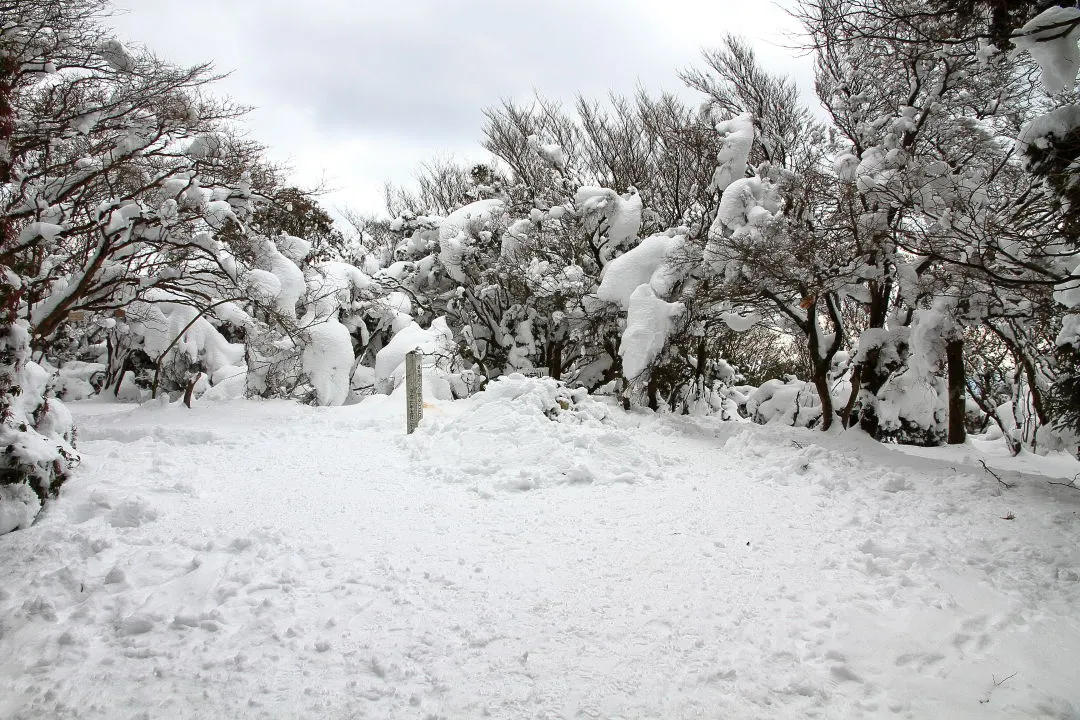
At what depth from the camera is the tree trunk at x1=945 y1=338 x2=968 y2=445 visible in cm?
804

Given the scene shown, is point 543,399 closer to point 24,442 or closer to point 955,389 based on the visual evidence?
point 24,442

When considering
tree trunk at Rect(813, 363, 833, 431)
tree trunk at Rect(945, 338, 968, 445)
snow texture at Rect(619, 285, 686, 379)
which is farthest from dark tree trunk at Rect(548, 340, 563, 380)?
tree trunk at Rect(945, 338, 968, 445)

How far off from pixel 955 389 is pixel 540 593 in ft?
25.9

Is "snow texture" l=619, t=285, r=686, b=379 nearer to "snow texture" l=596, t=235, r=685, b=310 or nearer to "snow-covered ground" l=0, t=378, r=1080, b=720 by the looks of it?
"snow texture" l=596, t=235, r=685, b=310

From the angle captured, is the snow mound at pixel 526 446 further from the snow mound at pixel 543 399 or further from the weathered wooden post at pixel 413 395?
the weathered wooden post at pixel 413 395

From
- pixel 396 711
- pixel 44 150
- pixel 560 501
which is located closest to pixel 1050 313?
pixel 560 501

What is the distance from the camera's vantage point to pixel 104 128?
6.80 m

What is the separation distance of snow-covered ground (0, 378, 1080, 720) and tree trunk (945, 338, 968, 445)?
242cm

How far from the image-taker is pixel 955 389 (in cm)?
871

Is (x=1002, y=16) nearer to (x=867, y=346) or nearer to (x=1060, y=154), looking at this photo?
(x=1060, y=154)

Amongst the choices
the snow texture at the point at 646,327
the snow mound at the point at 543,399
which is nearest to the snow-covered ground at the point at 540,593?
the snow mound at the point at 543,399

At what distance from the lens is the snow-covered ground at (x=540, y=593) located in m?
2.51

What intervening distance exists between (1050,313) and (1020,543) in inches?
108

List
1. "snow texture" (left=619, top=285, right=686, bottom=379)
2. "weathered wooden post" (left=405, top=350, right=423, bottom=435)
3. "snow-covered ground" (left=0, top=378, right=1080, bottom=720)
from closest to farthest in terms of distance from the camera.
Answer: "snow-covered ground" (left=0, top=378, right=1080, bottom=720) < "weathered wooden post" (left=405, top=350, right=423, bottom=435) < "snow texture" (left=619, top=285, right=686, bottom=379)
